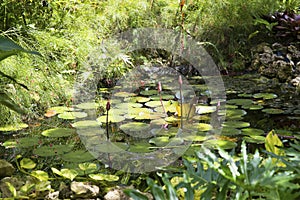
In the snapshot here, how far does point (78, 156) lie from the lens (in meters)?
1.96

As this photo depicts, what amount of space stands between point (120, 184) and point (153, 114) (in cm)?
94

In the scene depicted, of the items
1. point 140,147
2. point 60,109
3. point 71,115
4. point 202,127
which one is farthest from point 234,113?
point 60,109

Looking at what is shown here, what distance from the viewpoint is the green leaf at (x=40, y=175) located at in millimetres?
1703

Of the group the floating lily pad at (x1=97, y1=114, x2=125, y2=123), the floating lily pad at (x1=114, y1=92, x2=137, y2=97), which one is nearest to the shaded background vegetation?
the floating lily pad at (x1=114, y1=92, x2=137, y2=97)

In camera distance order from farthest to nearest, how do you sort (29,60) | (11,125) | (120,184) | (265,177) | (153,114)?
(29,60) → (153,114) → (11,125) → (120,184) → (265,177)

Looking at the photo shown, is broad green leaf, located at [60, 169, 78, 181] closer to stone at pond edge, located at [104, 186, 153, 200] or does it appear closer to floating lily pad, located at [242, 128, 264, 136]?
stone at pond edge, located at [104, 186, 153, 200]

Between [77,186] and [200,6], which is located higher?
[200,6]

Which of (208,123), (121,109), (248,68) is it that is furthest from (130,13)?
(208,123)

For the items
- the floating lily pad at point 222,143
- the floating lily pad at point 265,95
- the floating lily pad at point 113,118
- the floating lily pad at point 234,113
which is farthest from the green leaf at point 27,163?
the floating lily pad at point 265,95

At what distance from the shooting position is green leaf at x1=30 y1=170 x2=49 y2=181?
170cm

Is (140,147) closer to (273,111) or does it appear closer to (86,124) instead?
(86,124)

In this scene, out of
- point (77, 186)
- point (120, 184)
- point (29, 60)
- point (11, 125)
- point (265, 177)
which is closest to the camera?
point (265, 177)

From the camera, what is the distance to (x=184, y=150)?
80.0 inches

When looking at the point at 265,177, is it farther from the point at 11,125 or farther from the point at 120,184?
the point at 11,125
